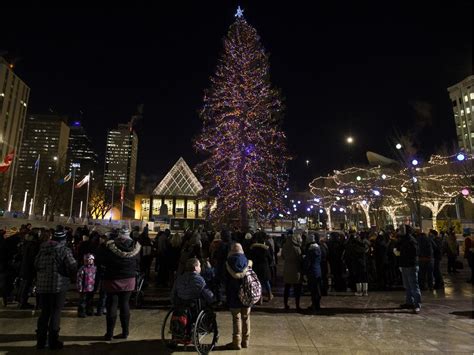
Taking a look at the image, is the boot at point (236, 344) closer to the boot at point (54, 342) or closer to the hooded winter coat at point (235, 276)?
the hooded winter coat at point (235, 276)

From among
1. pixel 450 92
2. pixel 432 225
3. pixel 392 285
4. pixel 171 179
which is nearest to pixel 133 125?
pixel 171 179

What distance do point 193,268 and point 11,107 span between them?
408 feet

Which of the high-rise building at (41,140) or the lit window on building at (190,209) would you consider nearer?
the lit window on building at (190,209)

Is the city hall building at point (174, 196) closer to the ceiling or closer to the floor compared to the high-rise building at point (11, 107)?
closer to the floor

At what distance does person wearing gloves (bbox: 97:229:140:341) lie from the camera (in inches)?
250

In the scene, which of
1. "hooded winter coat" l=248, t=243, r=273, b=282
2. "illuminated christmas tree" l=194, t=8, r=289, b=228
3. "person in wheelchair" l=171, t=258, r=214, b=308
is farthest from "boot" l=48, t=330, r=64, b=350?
"illuminated christmas tree" l=194, t=8, r=289, b=228

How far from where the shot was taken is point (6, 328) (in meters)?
7.11

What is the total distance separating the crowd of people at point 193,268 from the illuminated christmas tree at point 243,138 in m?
10.8

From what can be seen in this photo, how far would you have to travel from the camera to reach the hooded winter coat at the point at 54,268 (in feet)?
20.0

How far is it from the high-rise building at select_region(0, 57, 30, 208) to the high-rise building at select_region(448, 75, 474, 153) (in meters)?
123

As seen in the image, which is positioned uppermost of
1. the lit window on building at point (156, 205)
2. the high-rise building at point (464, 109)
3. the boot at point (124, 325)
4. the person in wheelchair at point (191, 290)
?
the high-rise building at point (464, 109)

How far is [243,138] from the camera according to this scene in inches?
955

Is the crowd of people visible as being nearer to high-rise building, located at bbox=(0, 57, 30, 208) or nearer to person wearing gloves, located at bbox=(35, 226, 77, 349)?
person wearing gloves, located at bbox=(35, 226, 77, 349)

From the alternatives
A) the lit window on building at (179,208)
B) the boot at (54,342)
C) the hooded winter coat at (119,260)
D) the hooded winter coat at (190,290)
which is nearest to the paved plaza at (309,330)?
the boot at (54,342)
